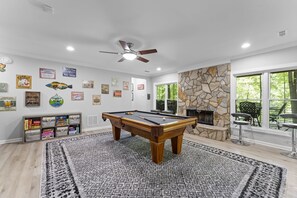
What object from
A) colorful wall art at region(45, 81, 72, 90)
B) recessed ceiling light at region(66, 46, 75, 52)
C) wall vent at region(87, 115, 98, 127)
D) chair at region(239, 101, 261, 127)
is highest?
recessed ceiling light at region(66, 46, 75, 52)

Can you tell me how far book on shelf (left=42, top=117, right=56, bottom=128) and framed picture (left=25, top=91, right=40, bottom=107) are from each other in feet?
1.88

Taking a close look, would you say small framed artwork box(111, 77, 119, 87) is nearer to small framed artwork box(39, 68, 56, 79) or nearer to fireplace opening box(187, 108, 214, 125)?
small framed artwork box(39, 68, 56, 79)

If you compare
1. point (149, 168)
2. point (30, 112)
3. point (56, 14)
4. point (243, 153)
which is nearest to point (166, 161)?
point (149, 168)

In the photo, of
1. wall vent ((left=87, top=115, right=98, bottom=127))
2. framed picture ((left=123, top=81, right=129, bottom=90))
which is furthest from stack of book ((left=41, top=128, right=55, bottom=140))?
framed picture ((left=123, top=81, right=129, bottom=90))

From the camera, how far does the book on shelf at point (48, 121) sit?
398cm

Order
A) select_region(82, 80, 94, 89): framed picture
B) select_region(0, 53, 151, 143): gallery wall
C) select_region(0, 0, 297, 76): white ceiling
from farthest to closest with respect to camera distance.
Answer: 1. select_region(82, 80, 94, 89): framed picture
2. select_region(0, 53, 151, 143): gallery wall
3. select_region(0, 0, 297, 76): white ceiling

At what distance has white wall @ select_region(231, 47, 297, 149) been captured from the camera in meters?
3.23

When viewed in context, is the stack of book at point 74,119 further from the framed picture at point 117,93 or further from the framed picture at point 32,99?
the framed picture at point 117,93

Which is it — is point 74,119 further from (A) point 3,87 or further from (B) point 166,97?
(B) point 166,97

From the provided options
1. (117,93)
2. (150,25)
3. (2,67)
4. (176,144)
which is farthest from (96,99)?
(150,25)

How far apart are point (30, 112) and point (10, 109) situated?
0.44 metres

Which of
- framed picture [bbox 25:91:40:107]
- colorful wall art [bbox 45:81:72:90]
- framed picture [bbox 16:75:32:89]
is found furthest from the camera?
colorful wall art [bbox 45:81:72:90]

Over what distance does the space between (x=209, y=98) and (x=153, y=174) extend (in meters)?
3.48

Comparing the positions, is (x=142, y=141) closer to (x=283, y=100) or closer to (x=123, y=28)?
(x=123, y=28)
